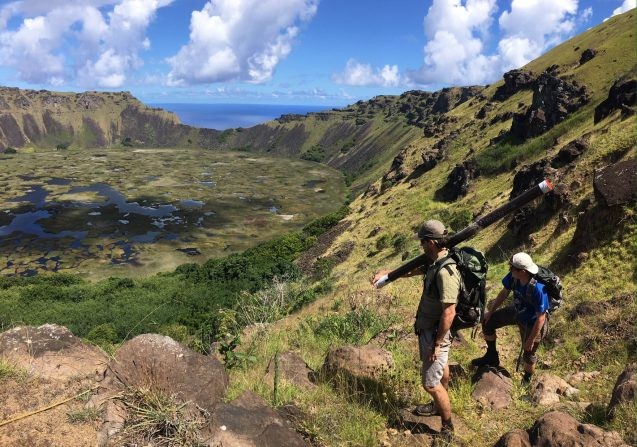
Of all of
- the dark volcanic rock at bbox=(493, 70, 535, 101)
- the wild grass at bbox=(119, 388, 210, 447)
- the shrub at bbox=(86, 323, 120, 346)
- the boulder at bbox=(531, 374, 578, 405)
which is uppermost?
Answer: the dark volcanic rock at bbox=(493, 70, 535, 101)

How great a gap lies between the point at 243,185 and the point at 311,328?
481 ft

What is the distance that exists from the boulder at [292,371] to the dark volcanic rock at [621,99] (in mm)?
32692

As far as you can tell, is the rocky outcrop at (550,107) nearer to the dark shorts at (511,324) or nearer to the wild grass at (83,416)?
the dark shorts at (511,324)

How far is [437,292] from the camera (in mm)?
6199

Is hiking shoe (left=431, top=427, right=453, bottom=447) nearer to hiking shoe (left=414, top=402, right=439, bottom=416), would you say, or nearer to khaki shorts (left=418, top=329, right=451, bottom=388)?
hiking shoe (left=414, top=402, right=439, bottom=416)

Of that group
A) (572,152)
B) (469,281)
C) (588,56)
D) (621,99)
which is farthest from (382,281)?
(588,56)

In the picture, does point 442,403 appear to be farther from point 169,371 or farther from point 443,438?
point 169,371

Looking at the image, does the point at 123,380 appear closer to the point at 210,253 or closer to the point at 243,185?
the point at 210,253

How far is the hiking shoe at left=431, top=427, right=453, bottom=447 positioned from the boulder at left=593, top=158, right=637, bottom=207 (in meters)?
12.4

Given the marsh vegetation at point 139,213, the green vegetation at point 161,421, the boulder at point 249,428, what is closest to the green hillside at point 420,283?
the boulder at point 249,428

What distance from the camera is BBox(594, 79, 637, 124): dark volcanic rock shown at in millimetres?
32125

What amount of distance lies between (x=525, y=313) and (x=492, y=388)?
5.01ft

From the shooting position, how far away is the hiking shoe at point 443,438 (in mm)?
5547

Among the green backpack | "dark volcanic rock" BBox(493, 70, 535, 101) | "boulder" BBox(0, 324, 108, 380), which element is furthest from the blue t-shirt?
"dark volcanic rock" BBox(493, 70, 535, 101)
